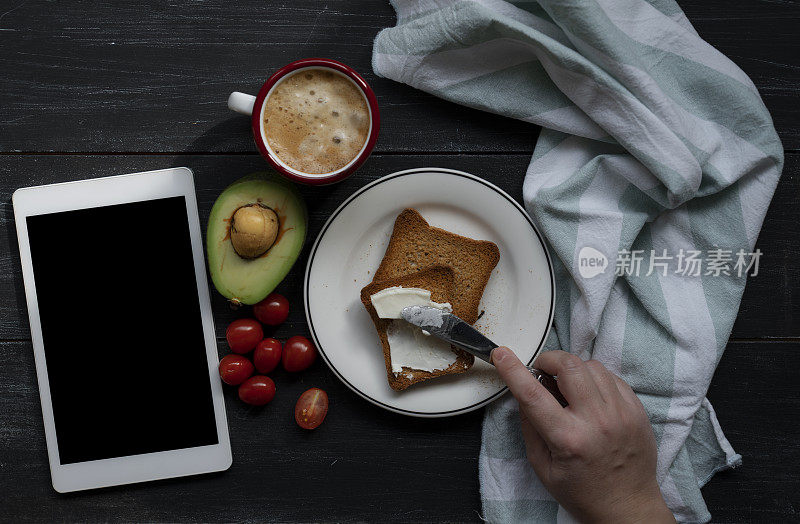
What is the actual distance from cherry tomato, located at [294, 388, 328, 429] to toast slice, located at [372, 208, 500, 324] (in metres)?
0.21

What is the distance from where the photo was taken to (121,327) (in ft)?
3.18

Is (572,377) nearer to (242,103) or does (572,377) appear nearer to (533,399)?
(533,399)

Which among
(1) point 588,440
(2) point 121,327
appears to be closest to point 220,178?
(2) point 121,327

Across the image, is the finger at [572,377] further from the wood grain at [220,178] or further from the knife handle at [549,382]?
the wood grain at [220,178]

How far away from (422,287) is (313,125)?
296 mm

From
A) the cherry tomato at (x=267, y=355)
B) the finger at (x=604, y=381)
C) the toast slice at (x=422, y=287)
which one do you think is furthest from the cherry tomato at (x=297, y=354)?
the finger at (x=604, y=381)

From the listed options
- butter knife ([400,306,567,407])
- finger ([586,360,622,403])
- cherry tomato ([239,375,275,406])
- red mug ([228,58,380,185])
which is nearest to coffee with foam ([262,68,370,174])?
red mug ([228,58,380,185])

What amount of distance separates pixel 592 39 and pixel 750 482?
2.55 feet

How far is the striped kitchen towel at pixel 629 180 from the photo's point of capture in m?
0.93

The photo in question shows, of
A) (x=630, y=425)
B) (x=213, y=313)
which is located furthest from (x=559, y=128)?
(x=213, y=313)

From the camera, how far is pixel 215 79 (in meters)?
0.99

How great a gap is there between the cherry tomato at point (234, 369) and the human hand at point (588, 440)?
1.29ft

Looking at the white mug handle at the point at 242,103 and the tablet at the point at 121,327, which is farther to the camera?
the tablet at the point at 121,327

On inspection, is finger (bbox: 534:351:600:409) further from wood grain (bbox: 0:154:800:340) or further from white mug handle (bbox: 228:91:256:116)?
white mug handle (bbox: 228:91:256:116)
